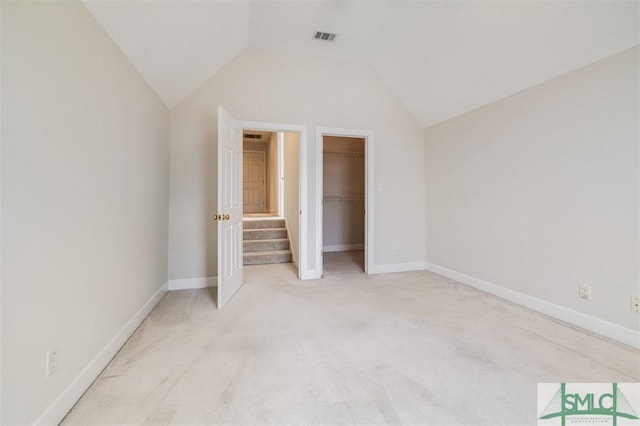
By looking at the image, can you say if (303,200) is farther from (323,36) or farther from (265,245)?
(323,36)

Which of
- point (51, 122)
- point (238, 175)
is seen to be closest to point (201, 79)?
point (238, 175)

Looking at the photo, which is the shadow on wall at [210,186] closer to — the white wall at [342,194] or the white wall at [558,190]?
the white wall at [342,194]

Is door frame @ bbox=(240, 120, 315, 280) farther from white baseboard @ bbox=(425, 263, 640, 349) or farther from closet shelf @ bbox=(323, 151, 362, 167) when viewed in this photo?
closet shelf @ bbox=(323, 151, 362, 167)

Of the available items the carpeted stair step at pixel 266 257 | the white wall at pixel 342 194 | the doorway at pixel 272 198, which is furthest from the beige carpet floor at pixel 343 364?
the white wall at pixel 342 194

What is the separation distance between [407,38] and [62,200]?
141 inches

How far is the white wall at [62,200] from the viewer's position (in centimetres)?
106

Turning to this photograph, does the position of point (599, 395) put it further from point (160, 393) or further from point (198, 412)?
point (160, 393)

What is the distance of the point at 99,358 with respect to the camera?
1658 mm

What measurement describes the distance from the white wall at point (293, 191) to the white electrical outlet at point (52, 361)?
2814 millimetres

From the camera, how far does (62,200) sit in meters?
1.35

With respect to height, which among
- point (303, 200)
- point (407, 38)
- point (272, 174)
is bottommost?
point (303, 200)

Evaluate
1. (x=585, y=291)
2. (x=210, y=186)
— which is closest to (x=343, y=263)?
(x=210, y=186)

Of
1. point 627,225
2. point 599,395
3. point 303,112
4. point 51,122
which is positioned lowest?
point 599,395

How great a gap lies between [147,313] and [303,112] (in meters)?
2.93
